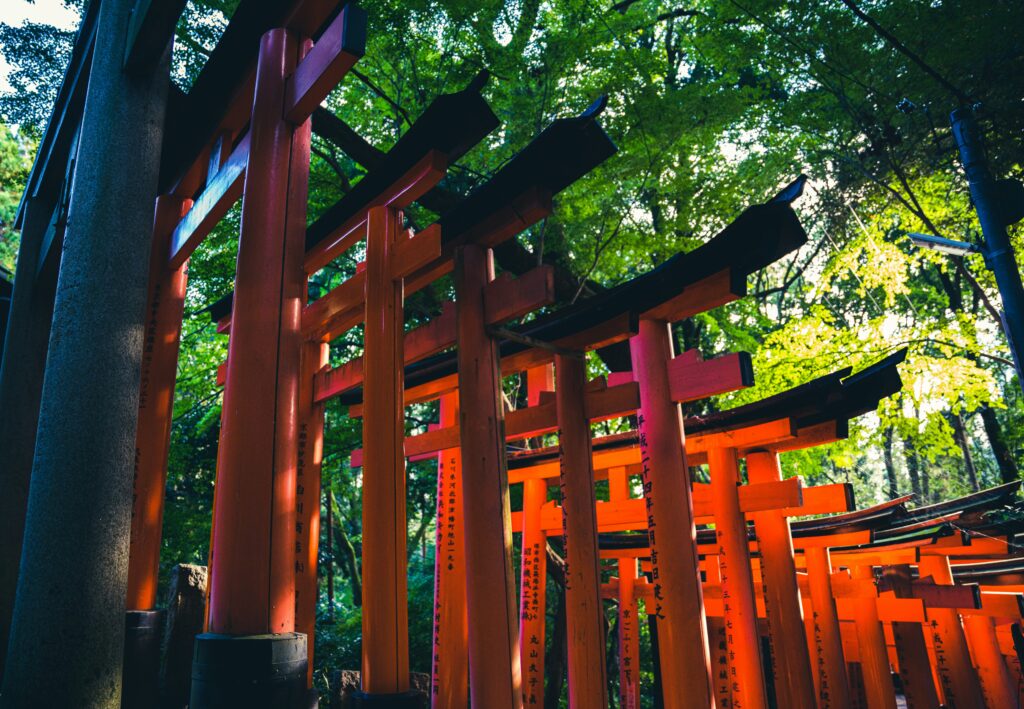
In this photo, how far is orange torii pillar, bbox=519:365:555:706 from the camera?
7422mm

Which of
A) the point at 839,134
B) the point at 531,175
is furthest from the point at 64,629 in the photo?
the point at 839,134

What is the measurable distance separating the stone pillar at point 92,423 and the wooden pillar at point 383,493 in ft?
4.32

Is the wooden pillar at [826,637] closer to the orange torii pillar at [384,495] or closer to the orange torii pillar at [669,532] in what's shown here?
the orange torii pillar at [669,532]

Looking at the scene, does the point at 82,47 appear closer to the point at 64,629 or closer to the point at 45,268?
the point at 45,268

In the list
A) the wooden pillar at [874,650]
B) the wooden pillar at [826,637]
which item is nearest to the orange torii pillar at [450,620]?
the wooden pillar at [826,637]

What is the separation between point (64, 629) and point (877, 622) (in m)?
8.86

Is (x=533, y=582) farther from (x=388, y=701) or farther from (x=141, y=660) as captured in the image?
(x=141, y=660)

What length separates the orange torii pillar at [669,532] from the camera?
4867 mm

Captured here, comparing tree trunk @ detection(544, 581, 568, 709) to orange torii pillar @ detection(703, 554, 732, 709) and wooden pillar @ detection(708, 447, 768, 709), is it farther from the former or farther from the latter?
wooden pillar @ detection(708, 447, 768, 709)

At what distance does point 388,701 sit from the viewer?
146 inches

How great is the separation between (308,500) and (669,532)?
316 cm

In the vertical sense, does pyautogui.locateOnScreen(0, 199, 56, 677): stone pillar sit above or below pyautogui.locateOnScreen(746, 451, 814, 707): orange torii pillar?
above

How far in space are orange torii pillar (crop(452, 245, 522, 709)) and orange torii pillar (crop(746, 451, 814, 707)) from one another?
3975 millimetres

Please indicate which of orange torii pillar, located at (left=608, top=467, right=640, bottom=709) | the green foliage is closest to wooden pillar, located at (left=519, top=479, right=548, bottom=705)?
orange torii pillar, located at (left=608, top=467, right=640, bottom=709)
